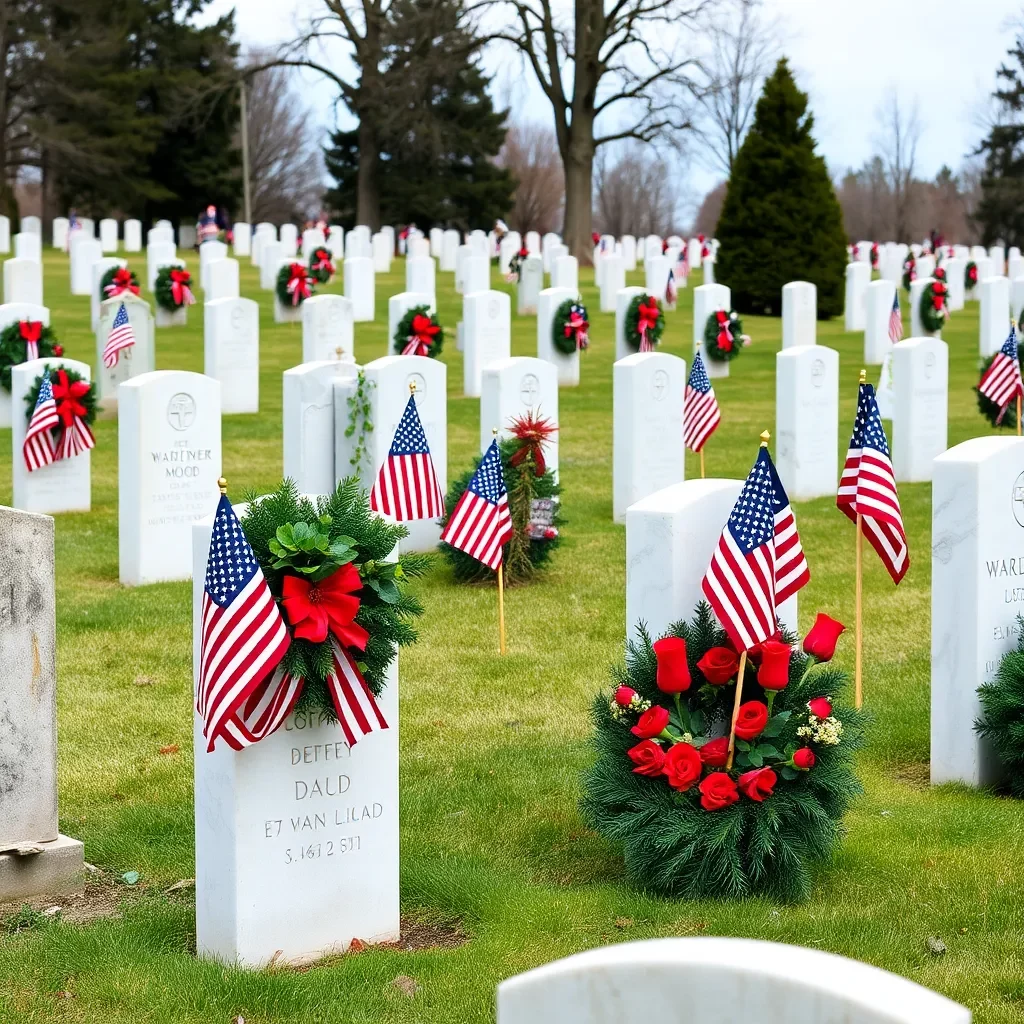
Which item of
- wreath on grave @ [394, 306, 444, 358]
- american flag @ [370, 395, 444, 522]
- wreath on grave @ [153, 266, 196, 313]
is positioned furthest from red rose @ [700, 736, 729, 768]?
wreath on grave @ [153, 266, 196, 313]

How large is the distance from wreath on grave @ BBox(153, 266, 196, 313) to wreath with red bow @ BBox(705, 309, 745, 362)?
9.52m

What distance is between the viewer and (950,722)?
686cm

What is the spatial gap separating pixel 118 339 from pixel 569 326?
693 cm

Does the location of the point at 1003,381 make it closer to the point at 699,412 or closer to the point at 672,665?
the point at 699,412

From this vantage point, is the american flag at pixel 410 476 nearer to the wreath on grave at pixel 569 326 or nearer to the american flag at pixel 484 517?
the american flag at pixel 484 517

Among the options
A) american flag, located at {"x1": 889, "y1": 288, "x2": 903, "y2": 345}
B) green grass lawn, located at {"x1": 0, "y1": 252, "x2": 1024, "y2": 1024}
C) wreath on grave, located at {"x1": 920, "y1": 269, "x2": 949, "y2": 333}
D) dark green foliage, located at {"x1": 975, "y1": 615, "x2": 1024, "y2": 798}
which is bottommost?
green grass lawn, located at {"x1": 0, "y1": 252, "x2": 1024, "y2": 1024}

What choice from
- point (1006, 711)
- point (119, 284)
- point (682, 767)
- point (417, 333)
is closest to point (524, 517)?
point (1006, 711)

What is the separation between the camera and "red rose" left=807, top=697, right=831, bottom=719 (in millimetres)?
5566

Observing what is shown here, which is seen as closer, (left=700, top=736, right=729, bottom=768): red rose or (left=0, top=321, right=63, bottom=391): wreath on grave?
(left=700, top=736, right=729, bottom=768): red rose

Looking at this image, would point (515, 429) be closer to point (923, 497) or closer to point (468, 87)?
point (923, 497)

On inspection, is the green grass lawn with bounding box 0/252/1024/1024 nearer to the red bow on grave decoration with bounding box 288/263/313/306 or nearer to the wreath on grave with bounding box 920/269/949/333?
the wreath on grave with bounding box 920/269/949/333

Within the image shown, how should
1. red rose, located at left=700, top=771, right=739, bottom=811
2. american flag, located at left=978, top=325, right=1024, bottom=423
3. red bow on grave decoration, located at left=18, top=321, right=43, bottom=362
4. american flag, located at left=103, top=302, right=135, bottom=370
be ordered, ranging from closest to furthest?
red rose, located at left=700, top=771, right=739, bottom=811
american flag, located at left=978, top=325, right=1024, bottom=423
red bow on grave decoration, located at left=18, top=321, right=43, bottom=362
american flag, located at left=103, top=302, right=135, bottom=370

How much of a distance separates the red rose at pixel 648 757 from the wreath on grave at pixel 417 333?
1439cm

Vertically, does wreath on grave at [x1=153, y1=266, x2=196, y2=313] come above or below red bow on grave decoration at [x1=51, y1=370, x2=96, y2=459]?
above
